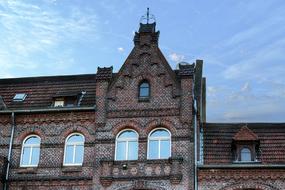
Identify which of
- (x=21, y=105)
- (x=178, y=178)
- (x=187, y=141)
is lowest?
(x=178, y=178)

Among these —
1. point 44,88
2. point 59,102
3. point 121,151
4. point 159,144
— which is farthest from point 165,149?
point 44,88

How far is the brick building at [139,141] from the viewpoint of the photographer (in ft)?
108

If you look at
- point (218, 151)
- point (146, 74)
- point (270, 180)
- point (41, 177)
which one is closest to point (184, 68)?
point (146, 74)

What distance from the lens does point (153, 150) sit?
110 feet

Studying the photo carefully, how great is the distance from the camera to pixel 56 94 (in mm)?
38000

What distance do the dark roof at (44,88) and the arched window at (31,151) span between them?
229 centimetres

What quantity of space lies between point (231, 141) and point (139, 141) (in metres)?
5.63

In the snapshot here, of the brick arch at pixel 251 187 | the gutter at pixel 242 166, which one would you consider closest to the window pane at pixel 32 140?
the gutter at pixel 242 166

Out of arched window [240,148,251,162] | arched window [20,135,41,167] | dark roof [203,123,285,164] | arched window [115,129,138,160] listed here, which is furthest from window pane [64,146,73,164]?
arched window [240,148,251,162]

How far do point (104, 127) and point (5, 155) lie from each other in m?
5.99

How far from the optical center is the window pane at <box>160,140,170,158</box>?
33.2m

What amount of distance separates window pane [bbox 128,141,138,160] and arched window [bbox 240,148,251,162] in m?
5.96

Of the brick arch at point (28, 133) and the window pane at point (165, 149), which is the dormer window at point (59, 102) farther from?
the window pane at point (165, 149)

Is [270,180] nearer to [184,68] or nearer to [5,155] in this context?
[184,68]
